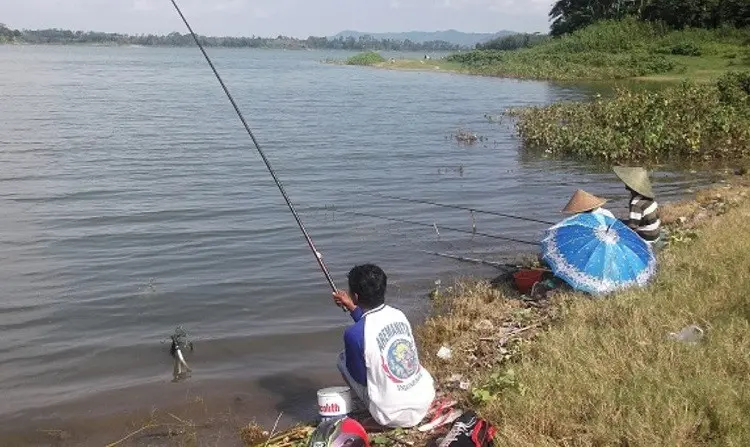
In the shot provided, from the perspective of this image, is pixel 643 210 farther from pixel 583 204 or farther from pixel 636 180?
pixel 583 204

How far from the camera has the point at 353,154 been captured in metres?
22.6

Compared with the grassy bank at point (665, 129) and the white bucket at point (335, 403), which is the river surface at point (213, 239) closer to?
the grassy bank at point (665, 129)

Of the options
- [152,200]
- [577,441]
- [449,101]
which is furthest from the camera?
[449,101]

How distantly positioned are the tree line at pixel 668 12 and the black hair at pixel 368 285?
69076 millimetres

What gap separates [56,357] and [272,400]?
9.36 ft

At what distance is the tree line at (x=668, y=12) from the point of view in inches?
2562

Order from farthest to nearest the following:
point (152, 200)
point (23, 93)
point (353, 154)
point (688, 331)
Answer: point (23, 93)
point (353, 154)
point (152, 200)
point (688, 331)

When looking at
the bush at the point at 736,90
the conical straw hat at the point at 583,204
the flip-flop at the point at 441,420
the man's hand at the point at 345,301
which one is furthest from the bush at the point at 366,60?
the flip-flop at the point at 441,420

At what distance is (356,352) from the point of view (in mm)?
5359

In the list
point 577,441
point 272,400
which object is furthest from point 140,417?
point 577,441

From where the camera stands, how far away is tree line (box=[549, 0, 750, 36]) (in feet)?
213

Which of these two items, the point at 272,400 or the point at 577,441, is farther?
the point at 272,400

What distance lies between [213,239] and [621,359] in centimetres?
894

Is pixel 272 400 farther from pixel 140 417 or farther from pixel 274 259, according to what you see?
pixel 274 259
